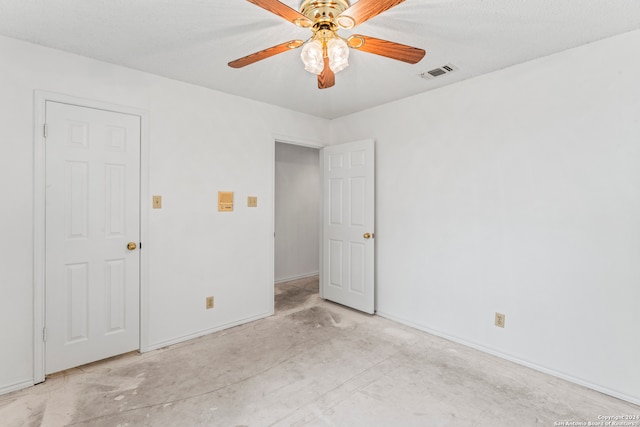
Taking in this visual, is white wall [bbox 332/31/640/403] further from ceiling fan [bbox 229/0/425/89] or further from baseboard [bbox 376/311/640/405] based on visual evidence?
ceiling fan [bbox 229/0/425/89]

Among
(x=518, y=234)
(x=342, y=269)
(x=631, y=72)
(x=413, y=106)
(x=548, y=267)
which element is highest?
(x=413, y=106)

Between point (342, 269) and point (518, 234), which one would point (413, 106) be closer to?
point (518, 234)

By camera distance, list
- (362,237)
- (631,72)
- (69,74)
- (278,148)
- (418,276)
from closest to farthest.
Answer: (631,72) < (69,74) < (418,276) < (362,237) < (278,148)

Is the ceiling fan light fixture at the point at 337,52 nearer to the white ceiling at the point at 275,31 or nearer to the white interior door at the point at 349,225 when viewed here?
the white ceiling at the point at 275,31

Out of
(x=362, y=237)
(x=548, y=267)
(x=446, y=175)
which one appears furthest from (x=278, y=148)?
(x=548, y=267)

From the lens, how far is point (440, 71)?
259 centimetres

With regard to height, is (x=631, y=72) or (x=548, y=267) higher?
(x=631, y=72)

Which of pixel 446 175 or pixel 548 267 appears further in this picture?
pixel 446 175

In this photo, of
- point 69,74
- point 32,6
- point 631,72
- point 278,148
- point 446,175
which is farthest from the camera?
point 278,148

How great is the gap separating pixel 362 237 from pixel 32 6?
3.13 m

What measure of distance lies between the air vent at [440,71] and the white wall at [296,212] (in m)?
2.77

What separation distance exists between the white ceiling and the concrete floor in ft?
7.53

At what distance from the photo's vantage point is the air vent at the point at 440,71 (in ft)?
8.25

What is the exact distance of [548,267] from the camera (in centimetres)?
232
